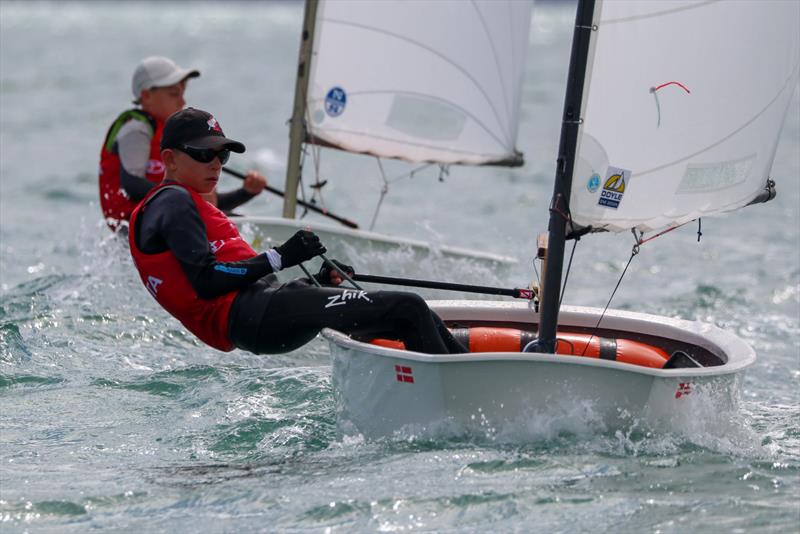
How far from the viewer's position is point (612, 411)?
3.88 meters

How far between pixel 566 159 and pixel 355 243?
2369 mm

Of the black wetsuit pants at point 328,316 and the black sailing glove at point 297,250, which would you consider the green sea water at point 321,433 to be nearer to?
the black wetsuit pants at point 328,316

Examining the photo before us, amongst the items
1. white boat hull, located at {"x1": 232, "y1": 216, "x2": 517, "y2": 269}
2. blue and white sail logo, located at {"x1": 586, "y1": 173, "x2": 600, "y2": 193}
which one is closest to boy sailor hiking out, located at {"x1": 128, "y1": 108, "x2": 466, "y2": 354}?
blue and white sail logo, located at {"x1": 586, "y1": 173, "x2": 600, "y2": 193}

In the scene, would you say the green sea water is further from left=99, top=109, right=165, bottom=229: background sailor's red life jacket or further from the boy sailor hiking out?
the boy sailor hiking out

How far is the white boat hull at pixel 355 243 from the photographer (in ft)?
20.0

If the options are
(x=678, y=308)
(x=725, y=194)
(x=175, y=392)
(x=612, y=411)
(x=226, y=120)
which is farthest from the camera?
(x=226, y=120)

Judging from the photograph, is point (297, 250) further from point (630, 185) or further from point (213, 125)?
point (630, 185)

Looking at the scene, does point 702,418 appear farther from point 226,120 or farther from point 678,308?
point 226,120

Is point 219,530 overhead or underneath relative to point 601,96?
underneath

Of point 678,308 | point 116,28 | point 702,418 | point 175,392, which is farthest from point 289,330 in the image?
point 116,28

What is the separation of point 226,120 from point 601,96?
1444cm

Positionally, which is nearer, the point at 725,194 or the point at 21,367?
the point at 725,194

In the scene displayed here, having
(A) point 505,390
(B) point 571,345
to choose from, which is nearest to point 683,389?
(A) point 505,390

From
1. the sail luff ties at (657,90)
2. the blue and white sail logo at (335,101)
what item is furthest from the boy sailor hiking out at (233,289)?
the blue and white sail logo at (335,101)
